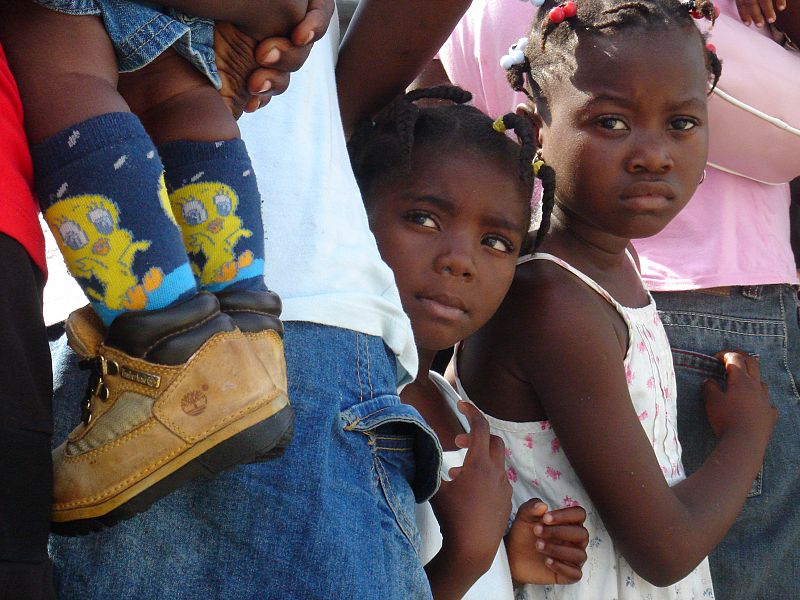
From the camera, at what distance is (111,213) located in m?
1.21

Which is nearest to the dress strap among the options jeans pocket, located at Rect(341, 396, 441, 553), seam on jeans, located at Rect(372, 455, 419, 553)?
jeans pocket, located at Rect(341, 396, 441, 553)

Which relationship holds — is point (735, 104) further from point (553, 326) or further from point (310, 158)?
point (310, 158)

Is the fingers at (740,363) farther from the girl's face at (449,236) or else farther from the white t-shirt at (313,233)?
the white t-shirt at (313,233)

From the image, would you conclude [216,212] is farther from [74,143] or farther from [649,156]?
[649,156]

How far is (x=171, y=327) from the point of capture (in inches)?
47.4

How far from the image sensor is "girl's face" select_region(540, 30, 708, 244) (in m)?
2.40

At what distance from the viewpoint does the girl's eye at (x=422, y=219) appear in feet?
7.33

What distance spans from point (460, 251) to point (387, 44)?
0.48 m

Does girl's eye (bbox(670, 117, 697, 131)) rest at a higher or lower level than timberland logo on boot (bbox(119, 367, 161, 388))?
lower

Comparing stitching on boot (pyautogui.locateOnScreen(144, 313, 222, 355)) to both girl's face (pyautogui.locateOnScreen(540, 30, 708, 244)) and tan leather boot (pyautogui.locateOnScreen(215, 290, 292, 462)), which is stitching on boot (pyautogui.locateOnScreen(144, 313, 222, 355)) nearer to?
tan leather boot (pyautogui.locateOnScreen(215, 290, 292, 462))

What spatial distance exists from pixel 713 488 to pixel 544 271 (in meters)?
0.67

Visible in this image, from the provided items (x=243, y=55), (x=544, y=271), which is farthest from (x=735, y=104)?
(x=243, y=55)

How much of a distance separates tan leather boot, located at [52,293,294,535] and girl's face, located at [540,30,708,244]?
4.65ft

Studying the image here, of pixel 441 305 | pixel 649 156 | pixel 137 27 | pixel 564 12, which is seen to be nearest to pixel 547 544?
pixel 441 305
